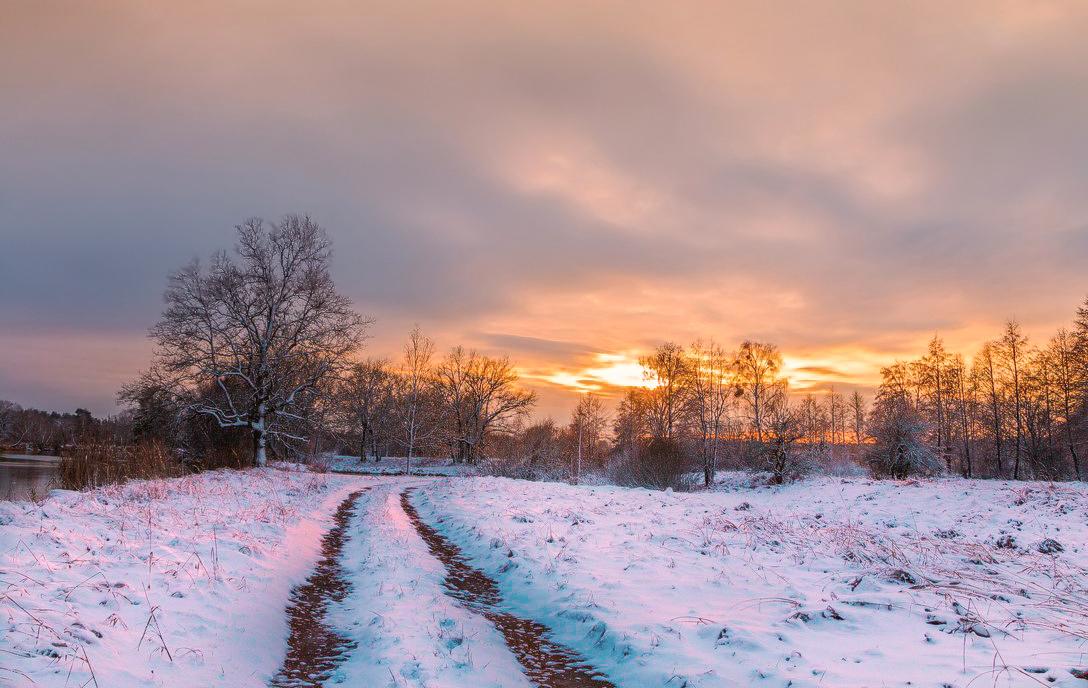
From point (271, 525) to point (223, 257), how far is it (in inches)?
898

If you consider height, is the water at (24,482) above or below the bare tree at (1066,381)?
below

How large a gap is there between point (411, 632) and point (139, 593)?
3.17 meters

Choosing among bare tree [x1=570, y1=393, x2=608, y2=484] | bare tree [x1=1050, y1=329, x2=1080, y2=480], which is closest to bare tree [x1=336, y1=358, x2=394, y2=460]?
bare tree [x1=570, y1=393, x2=608, y2=484]

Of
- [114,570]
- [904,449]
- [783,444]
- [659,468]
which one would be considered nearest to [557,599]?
[114,570]

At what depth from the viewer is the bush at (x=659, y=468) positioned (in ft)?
109

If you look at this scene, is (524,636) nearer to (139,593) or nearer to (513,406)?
(139,593)

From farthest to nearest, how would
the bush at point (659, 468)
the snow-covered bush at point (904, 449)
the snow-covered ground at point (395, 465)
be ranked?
the snow-covered ground at point (395, 465)
the snow-covered bush at point (904, 449)
the bush at point (659, 468)

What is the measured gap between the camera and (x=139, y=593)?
20.7ft

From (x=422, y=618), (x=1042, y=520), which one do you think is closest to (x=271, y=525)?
(x=422, y=618)

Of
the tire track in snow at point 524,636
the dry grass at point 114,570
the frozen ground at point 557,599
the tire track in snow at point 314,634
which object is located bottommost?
the tire track in snow at point 524,636

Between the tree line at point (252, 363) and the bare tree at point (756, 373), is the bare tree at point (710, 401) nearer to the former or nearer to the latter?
the bare tree at point (756, 373)

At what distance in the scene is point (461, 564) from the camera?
10.9 m

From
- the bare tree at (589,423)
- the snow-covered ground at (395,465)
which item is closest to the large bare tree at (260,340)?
the snow-covered ground at (395,465)

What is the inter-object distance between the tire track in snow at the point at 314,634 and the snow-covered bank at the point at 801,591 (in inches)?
108
